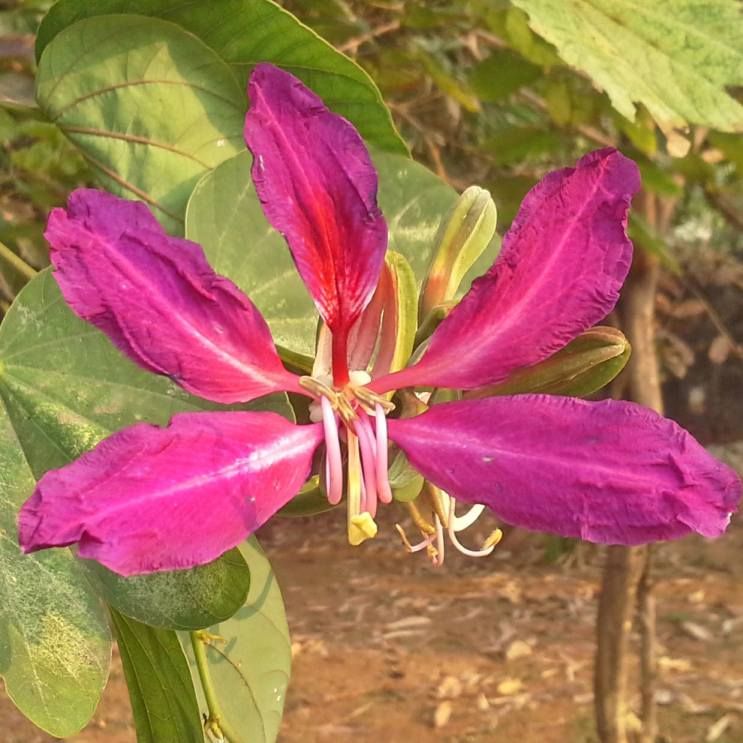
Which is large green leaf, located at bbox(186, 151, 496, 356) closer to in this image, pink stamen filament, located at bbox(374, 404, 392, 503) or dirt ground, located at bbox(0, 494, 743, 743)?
pink stamen filament, located at bbox(374, 404, 392, 503)

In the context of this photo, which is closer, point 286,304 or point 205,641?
point 286,304

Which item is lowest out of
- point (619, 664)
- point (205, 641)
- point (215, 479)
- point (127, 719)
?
point (127, 719)

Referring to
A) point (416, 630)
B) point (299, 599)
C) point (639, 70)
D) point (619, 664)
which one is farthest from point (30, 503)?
point (299, 599)

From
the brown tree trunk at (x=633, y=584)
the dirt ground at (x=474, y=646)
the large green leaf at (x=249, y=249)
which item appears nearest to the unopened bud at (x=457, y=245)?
the large green leaf at (x=249, y=249)

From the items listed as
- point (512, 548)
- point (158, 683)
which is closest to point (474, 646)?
point (512, 548)

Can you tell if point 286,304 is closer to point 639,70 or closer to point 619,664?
point 639,70

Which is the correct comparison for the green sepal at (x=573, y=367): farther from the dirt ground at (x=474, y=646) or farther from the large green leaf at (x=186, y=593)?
the dirt ground at (x=474, y=646)

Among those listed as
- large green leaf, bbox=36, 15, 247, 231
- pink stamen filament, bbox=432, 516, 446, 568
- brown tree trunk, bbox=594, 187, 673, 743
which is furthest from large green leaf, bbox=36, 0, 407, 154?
brown tree trunk, bbox=594, 187, 673, 743

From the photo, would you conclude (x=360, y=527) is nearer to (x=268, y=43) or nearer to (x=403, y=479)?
(x=403, y=479)
